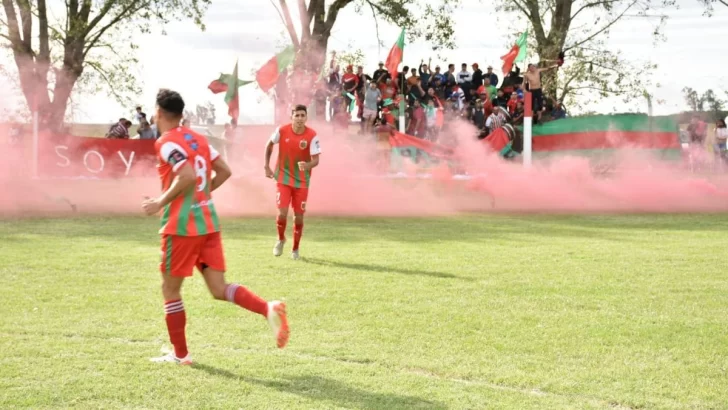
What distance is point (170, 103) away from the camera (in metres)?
5.98

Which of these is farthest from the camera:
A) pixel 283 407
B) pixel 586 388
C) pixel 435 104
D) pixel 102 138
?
pixel 435 104

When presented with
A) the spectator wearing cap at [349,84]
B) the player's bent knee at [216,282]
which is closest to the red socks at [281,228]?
the player's bent knee at [216,282]

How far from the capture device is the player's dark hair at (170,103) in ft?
19.6

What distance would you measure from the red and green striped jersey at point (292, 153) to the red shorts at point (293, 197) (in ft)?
0.24

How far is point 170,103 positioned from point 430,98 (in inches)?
707

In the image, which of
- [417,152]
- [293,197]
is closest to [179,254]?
[293,197]

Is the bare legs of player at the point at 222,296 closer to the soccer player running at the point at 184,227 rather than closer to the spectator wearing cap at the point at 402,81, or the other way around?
the soccer player running at the point at 184,227

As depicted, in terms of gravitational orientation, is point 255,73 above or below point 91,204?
above

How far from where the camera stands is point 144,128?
2364cm

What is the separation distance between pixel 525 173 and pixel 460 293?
1246 centimetres

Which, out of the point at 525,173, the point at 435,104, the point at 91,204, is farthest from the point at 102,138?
the point at 525,173

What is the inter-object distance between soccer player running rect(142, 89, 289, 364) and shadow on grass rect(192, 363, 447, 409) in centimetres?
38

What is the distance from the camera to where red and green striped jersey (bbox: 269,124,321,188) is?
11.8 metres

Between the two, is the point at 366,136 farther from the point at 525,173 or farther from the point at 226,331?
the point at 226,331
